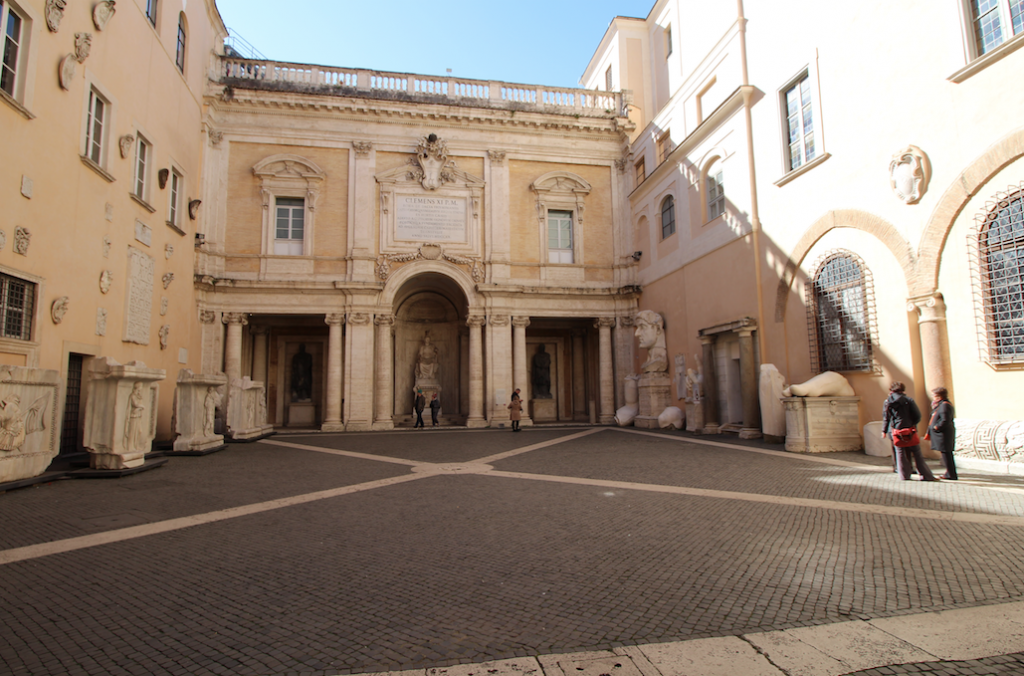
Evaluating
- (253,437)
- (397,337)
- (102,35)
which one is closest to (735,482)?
(253,437)

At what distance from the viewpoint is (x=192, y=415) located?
12055mm

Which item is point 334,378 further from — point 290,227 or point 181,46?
point 181,46

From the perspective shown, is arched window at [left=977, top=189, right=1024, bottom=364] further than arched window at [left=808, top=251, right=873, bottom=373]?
No

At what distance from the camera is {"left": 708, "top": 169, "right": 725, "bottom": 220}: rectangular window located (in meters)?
15.3

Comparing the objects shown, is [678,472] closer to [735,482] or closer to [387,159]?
[735,482]

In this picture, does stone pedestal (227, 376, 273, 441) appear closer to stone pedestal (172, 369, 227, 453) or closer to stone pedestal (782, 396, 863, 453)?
stone pedestal (172, 369, 227, 453)

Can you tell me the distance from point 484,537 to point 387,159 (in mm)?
17839

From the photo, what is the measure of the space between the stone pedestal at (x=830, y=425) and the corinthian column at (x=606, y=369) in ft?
33.9

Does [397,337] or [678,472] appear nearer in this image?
[678,472]

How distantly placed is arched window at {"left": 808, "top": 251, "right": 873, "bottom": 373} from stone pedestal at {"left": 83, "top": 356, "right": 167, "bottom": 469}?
42.6 ft

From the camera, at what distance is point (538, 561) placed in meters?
4.21

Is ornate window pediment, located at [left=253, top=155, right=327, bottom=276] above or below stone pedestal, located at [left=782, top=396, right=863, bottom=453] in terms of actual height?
above

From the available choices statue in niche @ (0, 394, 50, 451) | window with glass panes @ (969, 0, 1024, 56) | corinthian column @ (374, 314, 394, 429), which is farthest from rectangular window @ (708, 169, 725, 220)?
statue in niche @ (0, 394, 50, 451)

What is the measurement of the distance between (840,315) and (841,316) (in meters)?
0.03
